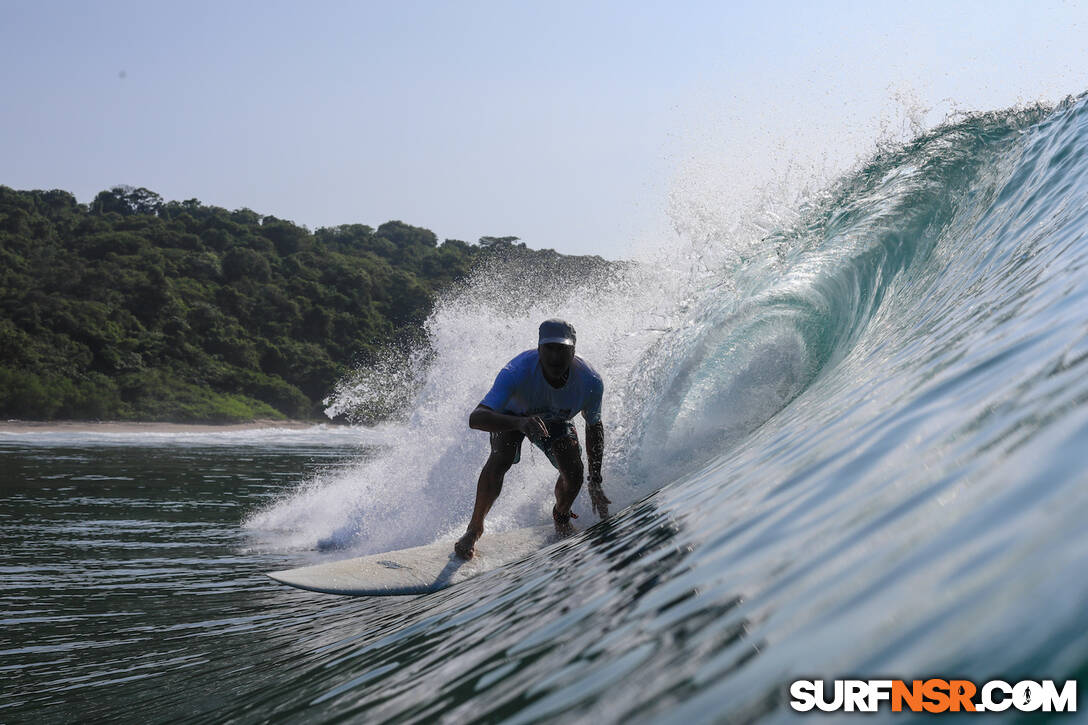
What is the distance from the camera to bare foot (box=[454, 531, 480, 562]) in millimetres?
→ 5270

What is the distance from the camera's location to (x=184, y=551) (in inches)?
307

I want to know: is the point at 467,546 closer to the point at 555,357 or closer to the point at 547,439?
the point at 547,439

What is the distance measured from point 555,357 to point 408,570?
149 cm

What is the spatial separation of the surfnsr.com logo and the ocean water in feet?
0.09

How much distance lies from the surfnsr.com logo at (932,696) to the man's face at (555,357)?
12.2 ft

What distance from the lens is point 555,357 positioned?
517cm

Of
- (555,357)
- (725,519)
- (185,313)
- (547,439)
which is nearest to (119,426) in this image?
(185,313)

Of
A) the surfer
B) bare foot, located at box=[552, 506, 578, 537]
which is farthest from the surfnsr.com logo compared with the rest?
bare foot, located at box=[552, 506, 578, 537]

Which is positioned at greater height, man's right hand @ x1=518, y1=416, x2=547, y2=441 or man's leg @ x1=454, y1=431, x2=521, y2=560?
man's right hand @ x1=518, y1=416, x2=547, y2=441

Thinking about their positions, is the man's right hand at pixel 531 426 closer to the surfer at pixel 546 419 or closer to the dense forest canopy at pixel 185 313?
the surfer at pixel 546 419

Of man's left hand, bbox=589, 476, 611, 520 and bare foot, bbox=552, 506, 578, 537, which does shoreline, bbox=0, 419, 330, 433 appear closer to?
bare foot, bbox=552, 506, 578, 537

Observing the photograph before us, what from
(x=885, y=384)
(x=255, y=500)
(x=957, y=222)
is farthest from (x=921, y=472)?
(x=255, y=500)

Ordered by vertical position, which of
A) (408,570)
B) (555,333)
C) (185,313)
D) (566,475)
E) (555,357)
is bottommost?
(408,570)

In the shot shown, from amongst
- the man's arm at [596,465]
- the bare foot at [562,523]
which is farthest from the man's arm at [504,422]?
the bare foot at [562,523]
